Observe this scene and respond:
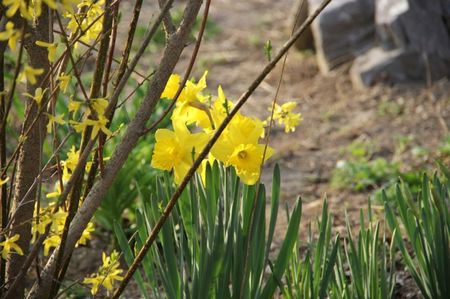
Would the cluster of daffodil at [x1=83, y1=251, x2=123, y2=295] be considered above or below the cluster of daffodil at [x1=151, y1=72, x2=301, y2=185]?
below

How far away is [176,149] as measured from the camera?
6.26 feet

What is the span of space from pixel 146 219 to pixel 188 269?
0.17 m

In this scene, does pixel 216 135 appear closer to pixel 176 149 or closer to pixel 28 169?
pixel 176 149

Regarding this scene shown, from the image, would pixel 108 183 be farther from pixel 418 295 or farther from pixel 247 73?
pixel 247 73

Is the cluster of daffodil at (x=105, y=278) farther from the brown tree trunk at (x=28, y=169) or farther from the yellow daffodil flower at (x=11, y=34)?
the yellow daffodil flower at (x=11, y=34)

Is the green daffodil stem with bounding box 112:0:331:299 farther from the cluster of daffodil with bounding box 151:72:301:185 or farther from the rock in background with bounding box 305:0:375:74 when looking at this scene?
the rock in background with bounding box 305:0:375:74

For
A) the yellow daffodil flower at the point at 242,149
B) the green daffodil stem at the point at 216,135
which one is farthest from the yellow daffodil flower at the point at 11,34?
the yellow daffodil flower at the point at 242,149

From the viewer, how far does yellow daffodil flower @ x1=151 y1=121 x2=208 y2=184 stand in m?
1.91

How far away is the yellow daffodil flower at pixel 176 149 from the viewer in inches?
75.1

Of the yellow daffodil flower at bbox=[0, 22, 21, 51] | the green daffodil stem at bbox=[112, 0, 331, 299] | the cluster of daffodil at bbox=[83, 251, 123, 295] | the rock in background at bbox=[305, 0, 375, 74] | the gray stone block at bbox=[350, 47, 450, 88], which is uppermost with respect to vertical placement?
the rock in background at bbox=[305, 0, 375, 74]

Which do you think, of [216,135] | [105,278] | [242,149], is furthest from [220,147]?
[105,278]

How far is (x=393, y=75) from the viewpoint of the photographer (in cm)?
522

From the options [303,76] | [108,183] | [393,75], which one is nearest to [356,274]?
[108,183]

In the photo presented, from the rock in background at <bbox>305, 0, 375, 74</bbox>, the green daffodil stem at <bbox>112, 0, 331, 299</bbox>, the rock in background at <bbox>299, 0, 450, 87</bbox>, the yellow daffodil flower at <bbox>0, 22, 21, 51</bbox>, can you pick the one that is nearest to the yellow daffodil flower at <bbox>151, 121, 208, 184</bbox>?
the green daffodil stem at <bbox>112, 0, 331, 299</bbox>
